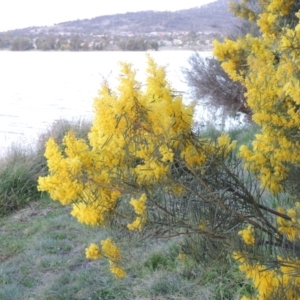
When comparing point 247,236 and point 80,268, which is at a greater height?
point 247,236

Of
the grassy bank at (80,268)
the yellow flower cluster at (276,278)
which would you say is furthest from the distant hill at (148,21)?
→ the yellow flower cluster at (276,278)

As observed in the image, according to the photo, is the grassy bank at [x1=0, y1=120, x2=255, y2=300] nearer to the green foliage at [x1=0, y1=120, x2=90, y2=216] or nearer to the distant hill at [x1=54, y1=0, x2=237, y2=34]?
the green foliage at [x1=0, y1=120, x2=90, y2=216]

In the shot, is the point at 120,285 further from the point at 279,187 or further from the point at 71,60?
the point at 71,60

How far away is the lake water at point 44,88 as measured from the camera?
14263 mm

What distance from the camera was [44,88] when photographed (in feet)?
74.3

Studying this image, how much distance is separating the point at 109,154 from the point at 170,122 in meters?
0.28

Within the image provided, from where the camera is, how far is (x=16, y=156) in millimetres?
10680

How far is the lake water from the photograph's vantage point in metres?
14.3

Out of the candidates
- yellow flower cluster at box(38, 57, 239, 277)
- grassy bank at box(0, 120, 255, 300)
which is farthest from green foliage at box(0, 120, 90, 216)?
yellow flower cluster at box(38, 57, 239, 277)

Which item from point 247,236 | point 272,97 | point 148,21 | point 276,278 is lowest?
point 276,278

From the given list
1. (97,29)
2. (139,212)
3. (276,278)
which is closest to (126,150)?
(139,212)

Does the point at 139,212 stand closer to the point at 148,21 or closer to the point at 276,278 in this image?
the point at 276,278

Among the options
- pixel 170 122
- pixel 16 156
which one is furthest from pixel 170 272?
pixel 16 156

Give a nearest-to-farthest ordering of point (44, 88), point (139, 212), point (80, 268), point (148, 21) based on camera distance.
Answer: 1. point (139, 212)
2. point (80, 268)
3. point (148, 21)
4. point (44, 88)
